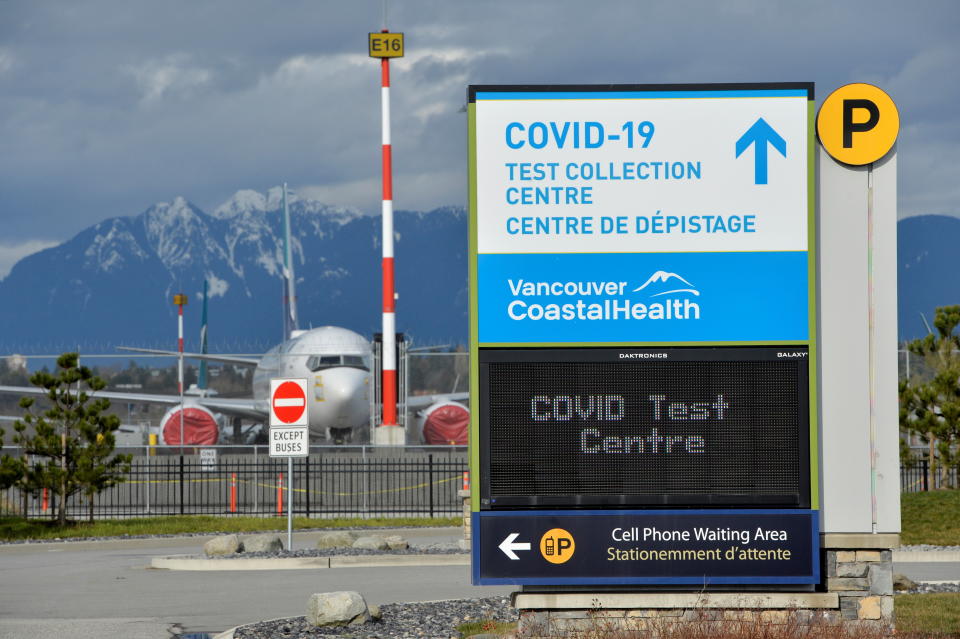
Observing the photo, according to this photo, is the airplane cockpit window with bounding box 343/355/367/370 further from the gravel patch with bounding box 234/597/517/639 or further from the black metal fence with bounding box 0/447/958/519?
the gravel patch with bounding box 234/597/517/639

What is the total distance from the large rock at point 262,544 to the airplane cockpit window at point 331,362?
26.4 meters

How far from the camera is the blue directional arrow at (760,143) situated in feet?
31.5

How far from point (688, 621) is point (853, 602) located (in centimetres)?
122

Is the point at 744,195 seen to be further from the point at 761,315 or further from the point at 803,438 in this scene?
the point at 803,438

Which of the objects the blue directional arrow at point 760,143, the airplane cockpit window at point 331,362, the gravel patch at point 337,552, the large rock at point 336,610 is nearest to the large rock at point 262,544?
the gravel patch at point 337,552

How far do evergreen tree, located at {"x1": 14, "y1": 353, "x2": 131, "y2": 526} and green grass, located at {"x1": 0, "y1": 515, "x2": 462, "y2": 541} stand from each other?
580mm

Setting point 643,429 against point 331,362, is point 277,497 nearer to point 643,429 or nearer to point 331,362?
point 331,362

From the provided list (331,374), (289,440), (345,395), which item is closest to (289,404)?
(289,440)

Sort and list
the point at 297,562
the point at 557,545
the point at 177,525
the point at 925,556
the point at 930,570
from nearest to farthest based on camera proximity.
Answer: the point at 557,545 < the point at 930,570 < the point at 297,562 < the point at 925,556 < the point at 177,525

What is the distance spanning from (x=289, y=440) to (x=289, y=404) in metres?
0.54

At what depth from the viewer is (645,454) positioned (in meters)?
9.12

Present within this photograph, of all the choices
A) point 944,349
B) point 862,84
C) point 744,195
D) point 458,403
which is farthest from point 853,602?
point 458,403

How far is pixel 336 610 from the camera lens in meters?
11.1

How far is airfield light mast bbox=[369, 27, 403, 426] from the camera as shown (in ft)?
137
